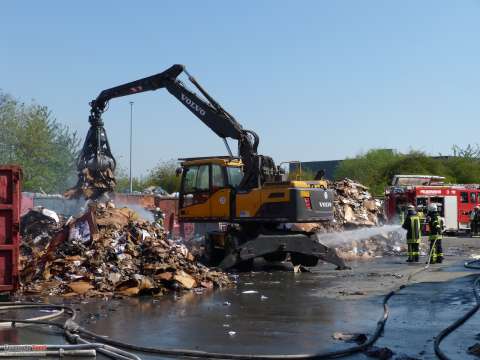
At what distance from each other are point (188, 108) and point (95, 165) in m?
3.03

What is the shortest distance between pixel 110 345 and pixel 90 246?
6.38 meters

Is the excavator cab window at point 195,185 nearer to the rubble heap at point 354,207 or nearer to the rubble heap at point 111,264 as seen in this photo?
the rubble heap at point 111,264

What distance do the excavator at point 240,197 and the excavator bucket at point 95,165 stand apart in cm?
3

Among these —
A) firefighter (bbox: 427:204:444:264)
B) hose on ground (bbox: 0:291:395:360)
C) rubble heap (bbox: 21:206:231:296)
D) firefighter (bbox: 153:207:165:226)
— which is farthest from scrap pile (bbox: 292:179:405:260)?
hose on ground (bbox: 0:291:395:360)

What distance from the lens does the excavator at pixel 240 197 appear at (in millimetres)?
16000

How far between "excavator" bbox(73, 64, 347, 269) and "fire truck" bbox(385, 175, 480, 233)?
1703cm

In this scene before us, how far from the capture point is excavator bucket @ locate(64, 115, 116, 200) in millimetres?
18656

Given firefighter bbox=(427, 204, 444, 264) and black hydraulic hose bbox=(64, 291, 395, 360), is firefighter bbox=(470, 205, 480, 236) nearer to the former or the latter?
firefighter bbox=(427, 204, 444, 264)

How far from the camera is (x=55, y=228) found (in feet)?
59.5

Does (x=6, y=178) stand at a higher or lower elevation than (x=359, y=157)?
lower

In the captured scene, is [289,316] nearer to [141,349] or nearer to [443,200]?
[141,349]

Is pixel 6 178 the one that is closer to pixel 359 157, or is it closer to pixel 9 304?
pixel 9 304

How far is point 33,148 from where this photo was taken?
46.4 metres

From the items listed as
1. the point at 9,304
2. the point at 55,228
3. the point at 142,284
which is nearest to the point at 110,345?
the point at 9,304
